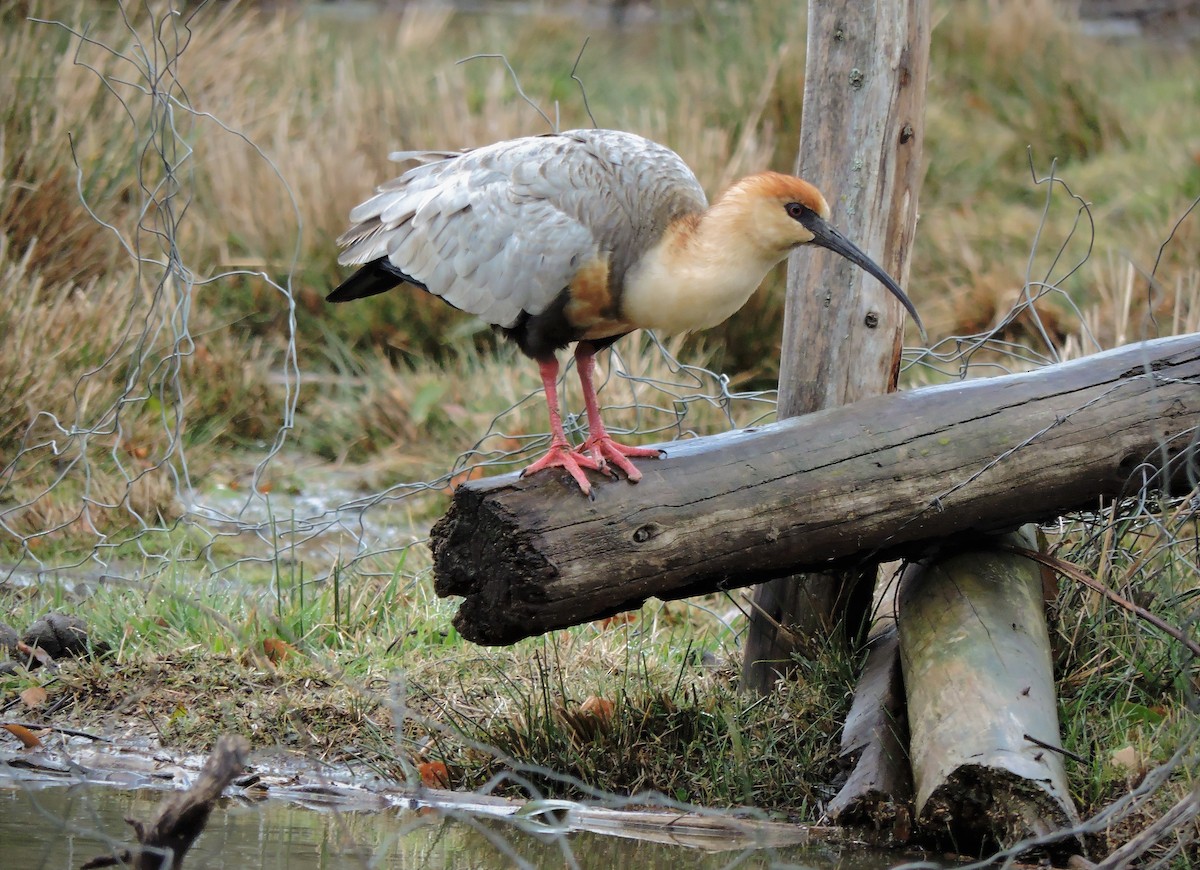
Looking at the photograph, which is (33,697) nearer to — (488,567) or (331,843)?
(331,843)

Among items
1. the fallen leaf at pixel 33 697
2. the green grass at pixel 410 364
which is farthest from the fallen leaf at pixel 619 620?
the fallen leaf at pixel 33 697

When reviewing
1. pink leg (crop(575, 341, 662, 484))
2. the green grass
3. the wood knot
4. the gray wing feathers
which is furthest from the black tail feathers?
the wood knot

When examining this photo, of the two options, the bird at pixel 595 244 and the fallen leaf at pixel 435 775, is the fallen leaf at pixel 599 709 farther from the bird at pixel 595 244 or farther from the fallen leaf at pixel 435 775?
the bird at pixel 595 244

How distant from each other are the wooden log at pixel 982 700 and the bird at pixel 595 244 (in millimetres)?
678

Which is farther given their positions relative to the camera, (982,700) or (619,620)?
(619,620)

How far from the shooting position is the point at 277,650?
4008 mm

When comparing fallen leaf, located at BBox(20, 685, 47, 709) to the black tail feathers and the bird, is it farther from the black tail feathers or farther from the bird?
the bird

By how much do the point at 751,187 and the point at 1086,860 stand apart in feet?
5.36

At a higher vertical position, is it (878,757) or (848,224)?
(848,224)

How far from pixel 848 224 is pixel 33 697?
96.1 inches

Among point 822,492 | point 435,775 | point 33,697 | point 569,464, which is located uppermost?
point 569,464

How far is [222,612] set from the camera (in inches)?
165

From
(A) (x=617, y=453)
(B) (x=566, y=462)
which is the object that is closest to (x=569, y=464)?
(B) (x=566, y=462)

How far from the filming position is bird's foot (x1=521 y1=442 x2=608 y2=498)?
312 cm
